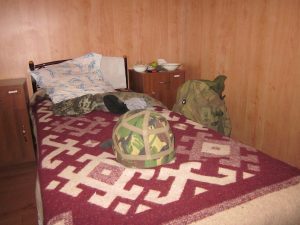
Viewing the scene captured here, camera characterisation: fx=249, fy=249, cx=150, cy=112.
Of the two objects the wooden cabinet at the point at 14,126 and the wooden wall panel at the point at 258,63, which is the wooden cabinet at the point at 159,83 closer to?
the wooden wall panel at the point at 258,63

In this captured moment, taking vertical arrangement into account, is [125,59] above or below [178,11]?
below

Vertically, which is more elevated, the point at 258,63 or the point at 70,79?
the point at 258,63

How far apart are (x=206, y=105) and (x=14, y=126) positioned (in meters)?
1.69

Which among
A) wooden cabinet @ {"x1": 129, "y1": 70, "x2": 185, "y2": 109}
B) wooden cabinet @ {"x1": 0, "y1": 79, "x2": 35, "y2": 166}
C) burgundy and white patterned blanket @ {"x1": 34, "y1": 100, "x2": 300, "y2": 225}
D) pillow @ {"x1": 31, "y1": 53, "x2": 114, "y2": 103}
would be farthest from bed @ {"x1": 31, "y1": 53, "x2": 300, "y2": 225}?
wooden cabinet @ {"x1": 129, "y1": 70, "x2": 185, "y2": 109}

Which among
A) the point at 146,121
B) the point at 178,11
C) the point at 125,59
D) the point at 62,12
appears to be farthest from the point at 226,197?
the point at 178,11

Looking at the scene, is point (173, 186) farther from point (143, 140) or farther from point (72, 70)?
point (72, 70)

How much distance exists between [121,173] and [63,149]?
44 cm

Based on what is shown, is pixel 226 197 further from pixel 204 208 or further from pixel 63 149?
pixel 63 149

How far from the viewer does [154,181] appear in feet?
3.41

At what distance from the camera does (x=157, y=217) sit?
2.73ft

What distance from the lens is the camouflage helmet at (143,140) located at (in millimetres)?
1054

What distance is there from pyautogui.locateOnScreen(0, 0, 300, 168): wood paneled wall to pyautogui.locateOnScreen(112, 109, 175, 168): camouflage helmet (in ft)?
4.61

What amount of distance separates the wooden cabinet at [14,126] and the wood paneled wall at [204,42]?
0.54 metres

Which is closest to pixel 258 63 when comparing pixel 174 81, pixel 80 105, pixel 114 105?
pixel 174 81
